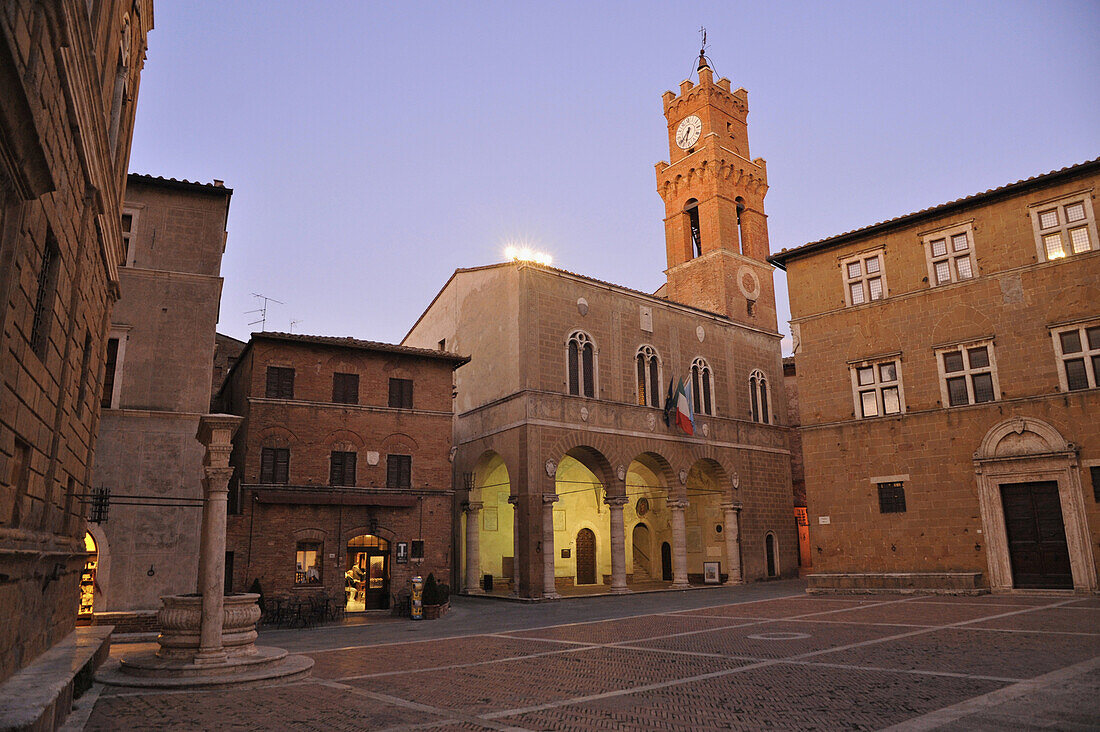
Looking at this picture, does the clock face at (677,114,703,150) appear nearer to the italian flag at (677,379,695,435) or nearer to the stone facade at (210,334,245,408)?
the italian flag at (677,379,695,435)

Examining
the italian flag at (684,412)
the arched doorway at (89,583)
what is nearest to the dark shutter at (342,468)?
the arched doorway at (89,583)

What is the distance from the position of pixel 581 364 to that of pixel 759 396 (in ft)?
38.1

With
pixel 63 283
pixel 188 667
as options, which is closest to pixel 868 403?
pixel 188 667

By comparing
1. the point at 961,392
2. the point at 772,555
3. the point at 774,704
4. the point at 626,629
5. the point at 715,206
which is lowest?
the point at 626,629

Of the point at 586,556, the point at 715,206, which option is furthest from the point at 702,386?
the point at 715,206

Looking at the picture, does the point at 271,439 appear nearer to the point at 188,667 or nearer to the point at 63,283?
the point at 188,667

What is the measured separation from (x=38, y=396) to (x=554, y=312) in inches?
883

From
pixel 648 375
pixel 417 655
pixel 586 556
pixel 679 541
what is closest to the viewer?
pixel 417 655

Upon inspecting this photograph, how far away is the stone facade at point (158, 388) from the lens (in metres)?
17.2

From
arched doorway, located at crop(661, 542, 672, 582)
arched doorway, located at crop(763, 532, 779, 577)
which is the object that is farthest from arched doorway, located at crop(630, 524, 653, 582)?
arched doorway, located at crop(763, 532, 779, 577)

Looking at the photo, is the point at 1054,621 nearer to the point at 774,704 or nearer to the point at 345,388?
the point at 774,704

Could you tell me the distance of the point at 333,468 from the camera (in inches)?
943

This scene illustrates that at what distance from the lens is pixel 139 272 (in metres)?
18.9

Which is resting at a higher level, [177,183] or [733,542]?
[177,183]
